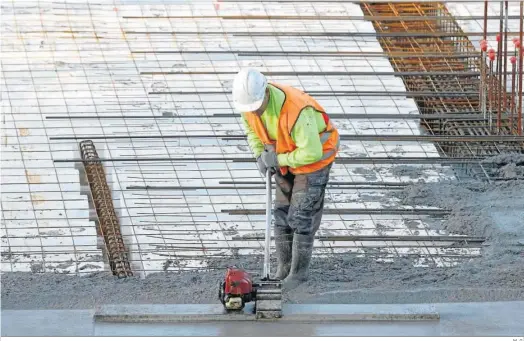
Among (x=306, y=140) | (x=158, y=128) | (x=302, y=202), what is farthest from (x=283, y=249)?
(x=158, y=128)

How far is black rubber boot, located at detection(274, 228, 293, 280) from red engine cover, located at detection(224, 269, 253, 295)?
0.74m

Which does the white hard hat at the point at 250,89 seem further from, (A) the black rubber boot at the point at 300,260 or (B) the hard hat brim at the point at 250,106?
(A) the black rubber boot at the point at 300,260

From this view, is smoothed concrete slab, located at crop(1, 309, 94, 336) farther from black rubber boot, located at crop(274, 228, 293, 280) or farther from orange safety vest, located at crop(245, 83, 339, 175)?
orange safety vest, located at crop(245, 83, 339, 175)

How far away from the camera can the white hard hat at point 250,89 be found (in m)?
6.72

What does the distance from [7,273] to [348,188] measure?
2.84m

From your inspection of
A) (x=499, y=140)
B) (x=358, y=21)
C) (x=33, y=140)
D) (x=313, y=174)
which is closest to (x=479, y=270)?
(x=313, y=174)

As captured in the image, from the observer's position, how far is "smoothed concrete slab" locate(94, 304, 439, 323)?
677 centimetres

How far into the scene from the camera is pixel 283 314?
6781 mm

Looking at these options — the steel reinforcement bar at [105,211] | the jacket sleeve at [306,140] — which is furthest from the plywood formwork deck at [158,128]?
the jacket sleeve at [306,140]

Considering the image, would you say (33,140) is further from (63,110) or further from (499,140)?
(499,140)

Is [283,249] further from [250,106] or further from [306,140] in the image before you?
[250,106]

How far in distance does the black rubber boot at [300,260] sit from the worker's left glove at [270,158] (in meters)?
0.53

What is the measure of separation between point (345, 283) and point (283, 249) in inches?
17.8

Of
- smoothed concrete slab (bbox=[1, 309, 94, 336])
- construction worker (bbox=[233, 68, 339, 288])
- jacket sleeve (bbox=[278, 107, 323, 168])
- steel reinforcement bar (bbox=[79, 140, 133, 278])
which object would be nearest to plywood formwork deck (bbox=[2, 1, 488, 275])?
steel reinforcement bar (bbox=[79, 140, 133, 278])
